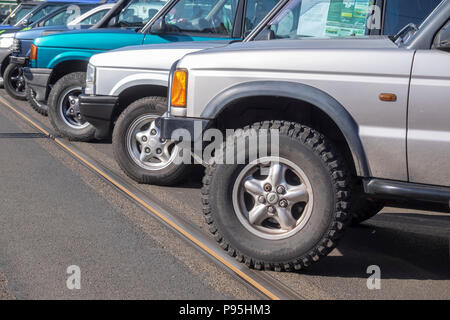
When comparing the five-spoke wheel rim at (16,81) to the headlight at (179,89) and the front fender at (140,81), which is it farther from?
the headlight at (179,89)

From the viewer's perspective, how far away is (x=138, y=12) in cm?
909

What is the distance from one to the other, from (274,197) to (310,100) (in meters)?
0.64

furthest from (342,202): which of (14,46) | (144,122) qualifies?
(14,46)

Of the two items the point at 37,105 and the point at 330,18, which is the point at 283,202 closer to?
the point at 330,18

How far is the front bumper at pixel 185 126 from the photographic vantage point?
4.81 meters

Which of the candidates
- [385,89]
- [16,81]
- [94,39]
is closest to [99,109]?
[94,39]

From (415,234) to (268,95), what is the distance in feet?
6.52

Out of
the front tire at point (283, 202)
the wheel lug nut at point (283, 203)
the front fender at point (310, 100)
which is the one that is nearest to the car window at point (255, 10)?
the front fender at point (310, 100)

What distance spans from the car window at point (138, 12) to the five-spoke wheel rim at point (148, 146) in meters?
2.24

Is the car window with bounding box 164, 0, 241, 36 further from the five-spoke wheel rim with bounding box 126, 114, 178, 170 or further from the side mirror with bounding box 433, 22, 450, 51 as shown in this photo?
the side mirror with bounding box 433, 22, 450, 51

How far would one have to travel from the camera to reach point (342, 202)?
438 cm

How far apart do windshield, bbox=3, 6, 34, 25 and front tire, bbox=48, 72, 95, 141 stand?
24.5ft

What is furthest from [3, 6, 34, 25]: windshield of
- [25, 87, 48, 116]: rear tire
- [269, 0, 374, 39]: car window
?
[269, 0, 374, 39]: car window
